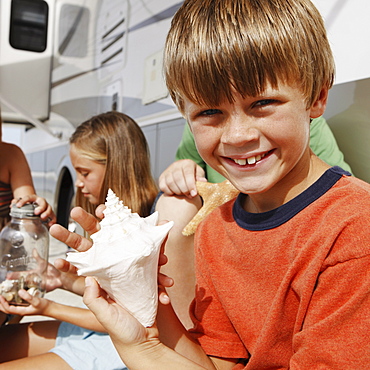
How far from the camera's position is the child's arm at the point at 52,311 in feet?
5.08

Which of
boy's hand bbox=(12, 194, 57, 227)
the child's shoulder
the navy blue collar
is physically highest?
the navy blue collar

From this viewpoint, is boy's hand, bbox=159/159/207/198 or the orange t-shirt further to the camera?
boy's hand, bbox=159/159/207/198

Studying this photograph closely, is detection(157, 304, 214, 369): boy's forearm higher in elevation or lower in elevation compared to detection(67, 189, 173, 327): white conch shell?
lower

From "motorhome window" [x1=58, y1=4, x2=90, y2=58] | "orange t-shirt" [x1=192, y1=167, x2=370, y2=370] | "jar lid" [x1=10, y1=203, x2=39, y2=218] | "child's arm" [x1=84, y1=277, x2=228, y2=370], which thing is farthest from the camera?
"motorhome window" [x1=58, y1=4, x2=90, y2=58]

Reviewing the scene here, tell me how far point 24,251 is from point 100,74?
213 centimetres

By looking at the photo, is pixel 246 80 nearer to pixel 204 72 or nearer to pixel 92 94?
pixel 204 72

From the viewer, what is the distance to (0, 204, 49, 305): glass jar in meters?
1.82

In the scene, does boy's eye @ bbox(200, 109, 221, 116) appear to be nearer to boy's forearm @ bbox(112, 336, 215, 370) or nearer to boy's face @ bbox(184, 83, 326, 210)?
boy's face @ bbox(184, 83, 326, 210)

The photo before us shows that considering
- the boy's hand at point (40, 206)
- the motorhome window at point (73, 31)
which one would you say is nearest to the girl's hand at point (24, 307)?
the boy's hand at point (40, 206)

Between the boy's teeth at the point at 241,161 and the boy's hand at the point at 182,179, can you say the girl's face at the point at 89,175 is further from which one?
Answer: the boy's teeth at the point at 241,161

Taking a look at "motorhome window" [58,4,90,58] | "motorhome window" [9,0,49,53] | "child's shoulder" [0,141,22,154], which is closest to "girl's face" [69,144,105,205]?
"child's shoulder" [0,141,22,154]

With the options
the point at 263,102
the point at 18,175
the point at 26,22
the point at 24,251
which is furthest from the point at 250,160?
the point at 26,22

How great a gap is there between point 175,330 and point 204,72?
2.22ft

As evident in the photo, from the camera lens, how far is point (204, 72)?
3.05ft
